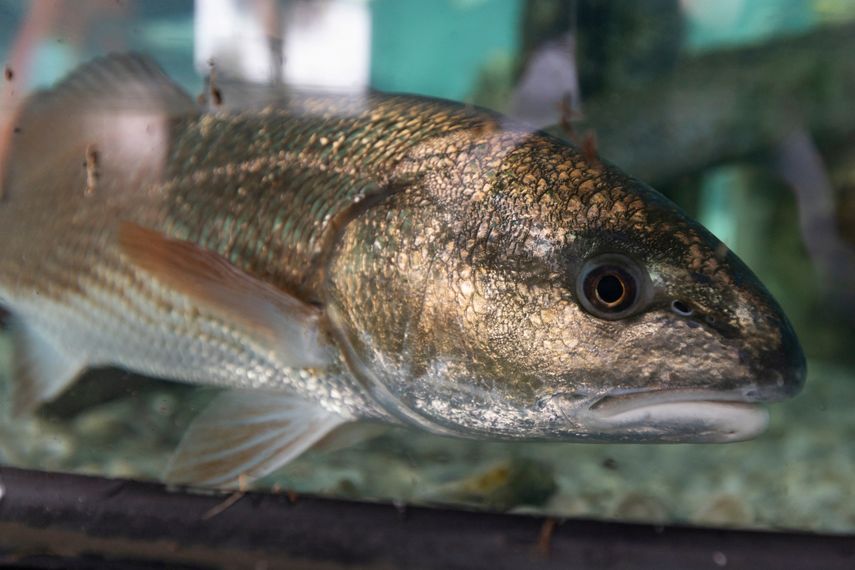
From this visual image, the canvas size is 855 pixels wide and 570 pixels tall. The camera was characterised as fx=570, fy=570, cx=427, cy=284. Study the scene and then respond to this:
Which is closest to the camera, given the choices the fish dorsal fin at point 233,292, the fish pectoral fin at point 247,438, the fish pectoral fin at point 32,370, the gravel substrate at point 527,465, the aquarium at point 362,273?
the aquarium at point 362,273

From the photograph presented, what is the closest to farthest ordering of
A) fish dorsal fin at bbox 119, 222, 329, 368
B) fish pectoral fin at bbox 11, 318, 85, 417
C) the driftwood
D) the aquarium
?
the aquarium, fish dorsal fin at bbox 119, 222, 329, 368, fish pectoral fin at bbox 11, 318, 85, 417, the driftwood

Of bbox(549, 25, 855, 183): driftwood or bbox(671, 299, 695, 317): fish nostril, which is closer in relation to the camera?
bbox(671, 299, 695, 317): fish nostril

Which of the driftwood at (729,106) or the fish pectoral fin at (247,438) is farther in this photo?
the driftwood at (729,106)

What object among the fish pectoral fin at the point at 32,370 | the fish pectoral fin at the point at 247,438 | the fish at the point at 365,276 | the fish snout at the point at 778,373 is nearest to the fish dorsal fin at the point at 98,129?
the fish at the point at 365,276

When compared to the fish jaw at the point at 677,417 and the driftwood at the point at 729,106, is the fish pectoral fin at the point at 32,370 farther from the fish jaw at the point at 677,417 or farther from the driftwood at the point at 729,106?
the driftwood at the point at 729,106

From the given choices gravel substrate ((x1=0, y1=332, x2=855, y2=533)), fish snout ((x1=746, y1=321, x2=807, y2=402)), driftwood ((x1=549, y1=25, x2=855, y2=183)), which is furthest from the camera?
driftwood ((x1=549, y1=25, x2=855, y2=183))

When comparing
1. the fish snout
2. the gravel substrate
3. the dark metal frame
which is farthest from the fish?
the gravel substrate

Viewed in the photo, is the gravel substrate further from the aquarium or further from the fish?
the fish

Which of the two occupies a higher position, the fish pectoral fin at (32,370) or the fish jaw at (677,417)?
the fish jaw at (677,417)
